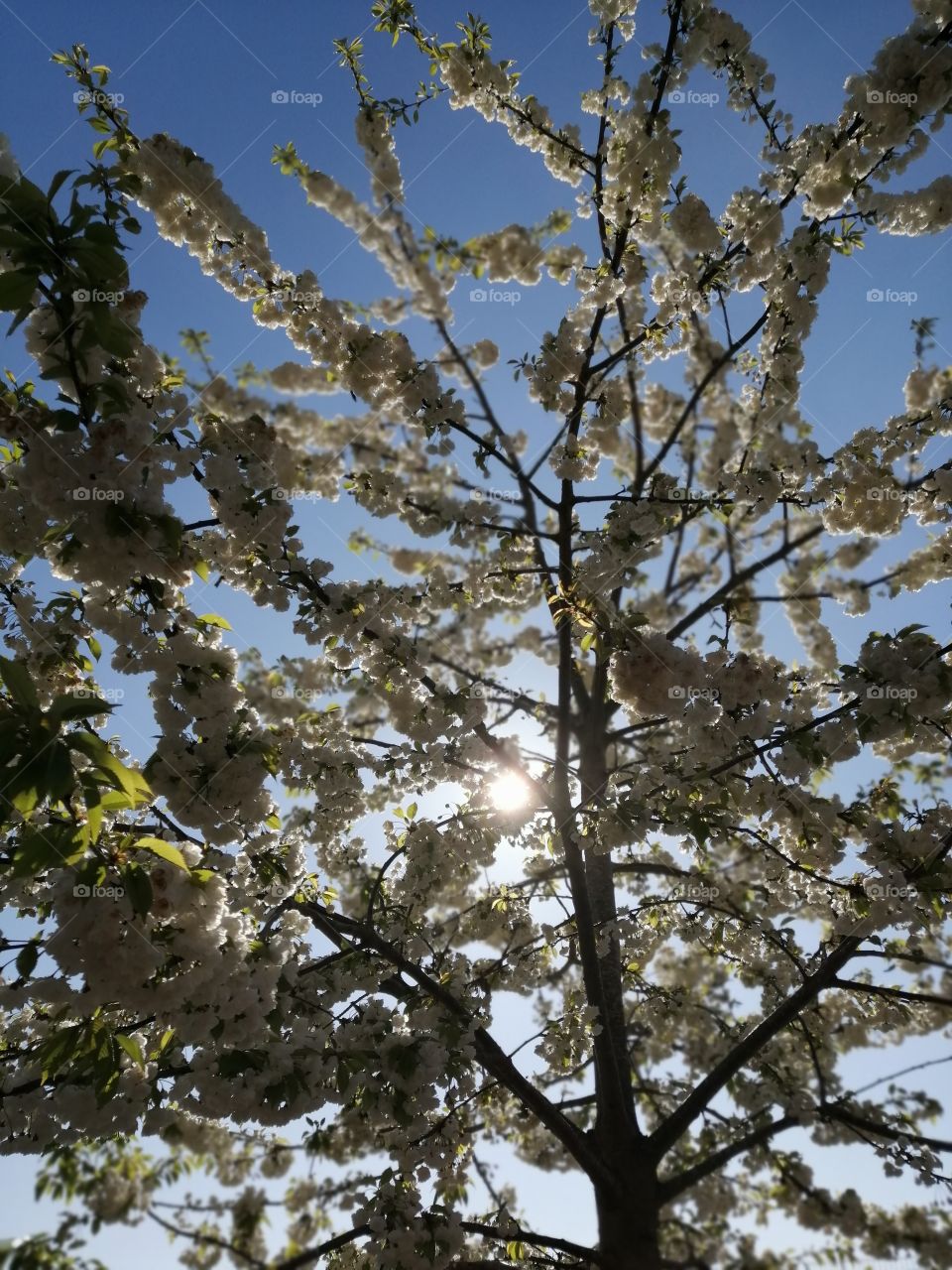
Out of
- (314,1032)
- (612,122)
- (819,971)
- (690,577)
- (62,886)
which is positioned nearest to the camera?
(62,886)

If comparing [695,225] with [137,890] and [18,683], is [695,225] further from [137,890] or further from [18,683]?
[137,890]

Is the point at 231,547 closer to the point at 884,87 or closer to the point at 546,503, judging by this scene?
the point at 546,503

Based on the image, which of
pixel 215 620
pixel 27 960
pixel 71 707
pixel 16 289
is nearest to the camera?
pixel 71 707

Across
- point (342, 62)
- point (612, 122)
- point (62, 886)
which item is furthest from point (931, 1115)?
point (342, 62)

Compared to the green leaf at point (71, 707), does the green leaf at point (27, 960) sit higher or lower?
lower

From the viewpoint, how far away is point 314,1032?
10.4 ft

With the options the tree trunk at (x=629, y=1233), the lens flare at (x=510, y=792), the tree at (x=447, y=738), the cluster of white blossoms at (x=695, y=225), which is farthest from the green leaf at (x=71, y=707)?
the cluster of white blossoms at (x=695, y=225)

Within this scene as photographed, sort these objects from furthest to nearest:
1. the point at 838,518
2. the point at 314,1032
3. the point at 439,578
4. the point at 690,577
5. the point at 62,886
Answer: the point at 690,577, the point at 439,578, the point at 838,518, the point at 314,1032, the point at 62,886

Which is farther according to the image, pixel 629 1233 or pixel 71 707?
pixel 629 1233

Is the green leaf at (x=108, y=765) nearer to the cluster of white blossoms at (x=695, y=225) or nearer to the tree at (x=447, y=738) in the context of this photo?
the tree at (x=447, y=738)

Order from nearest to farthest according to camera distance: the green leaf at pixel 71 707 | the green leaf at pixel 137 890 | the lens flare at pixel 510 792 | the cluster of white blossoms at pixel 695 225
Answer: the green leaf at pixel 71 707 < the green leaf at pixel 137 890 < the cluster of white blossoms at pixel 695 225 < the lens flare at pixel 510 792

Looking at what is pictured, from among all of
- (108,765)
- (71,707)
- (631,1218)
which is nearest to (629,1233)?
(631,1218)

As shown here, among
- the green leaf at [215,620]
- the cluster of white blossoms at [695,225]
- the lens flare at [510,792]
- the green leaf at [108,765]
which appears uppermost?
the cluster of white blossoms at [695,225]

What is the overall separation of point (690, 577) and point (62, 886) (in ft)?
24.9
